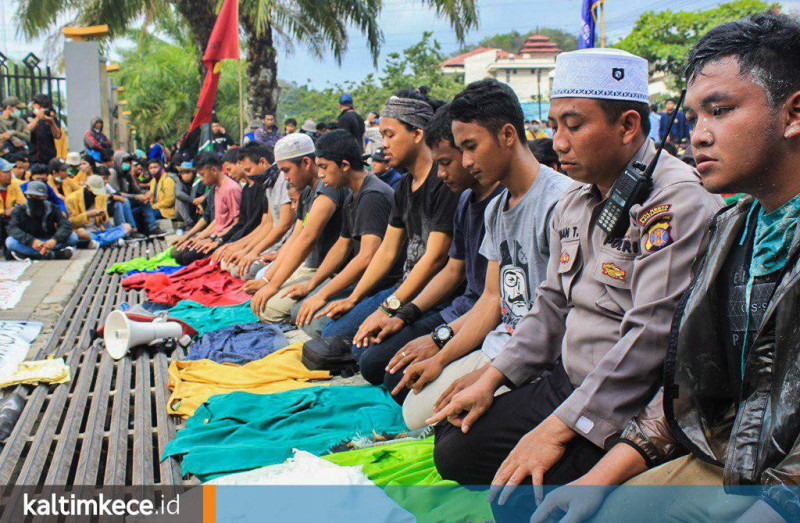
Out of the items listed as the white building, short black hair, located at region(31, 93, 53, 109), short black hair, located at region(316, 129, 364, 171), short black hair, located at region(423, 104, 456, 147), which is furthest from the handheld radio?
the white building

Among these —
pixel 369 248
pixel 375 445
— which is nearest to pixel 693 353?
pixel 375 445

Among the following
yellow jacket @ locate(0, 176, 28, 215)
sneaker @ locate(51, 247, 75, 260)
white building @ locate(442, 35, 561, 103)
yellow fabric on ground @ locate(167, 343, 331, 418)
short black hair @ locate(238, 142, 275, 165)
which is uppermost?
white building @ locate(442, 35, 561, 103)

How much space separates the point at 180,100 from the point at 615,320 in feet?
114

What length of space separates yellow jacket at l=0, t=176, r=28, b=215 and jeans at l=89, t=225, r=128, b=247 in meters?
1.31

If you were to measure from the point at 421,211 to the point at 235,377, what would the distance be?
5.21 feet

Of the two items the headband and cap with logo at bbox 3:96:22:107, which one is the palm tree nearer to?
cap with logo at bbox 3:96:22:107

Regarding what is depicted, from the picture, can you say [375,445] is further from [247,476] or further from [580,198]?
[580,198]

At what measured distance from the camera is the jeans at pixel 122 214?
42.8 ft

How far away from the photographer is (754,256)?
184 cm

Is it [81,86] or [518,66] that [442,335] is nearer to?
[81,86]

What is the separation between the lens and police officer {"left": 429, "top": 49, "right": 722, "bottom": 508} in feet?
7.05

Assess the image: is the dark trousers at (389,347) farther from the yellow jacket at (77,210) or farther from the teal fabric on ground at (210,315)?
the yellow jacket at (77,210)

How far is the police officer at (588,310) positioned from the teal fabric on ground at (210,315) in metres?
3.75

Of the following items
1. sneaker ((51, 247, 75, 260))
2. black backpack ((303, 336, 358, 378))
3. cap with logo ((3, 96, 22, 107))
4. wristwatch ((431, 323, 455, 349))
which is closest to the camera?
wristwatch ((431, 323, 455, 349))
